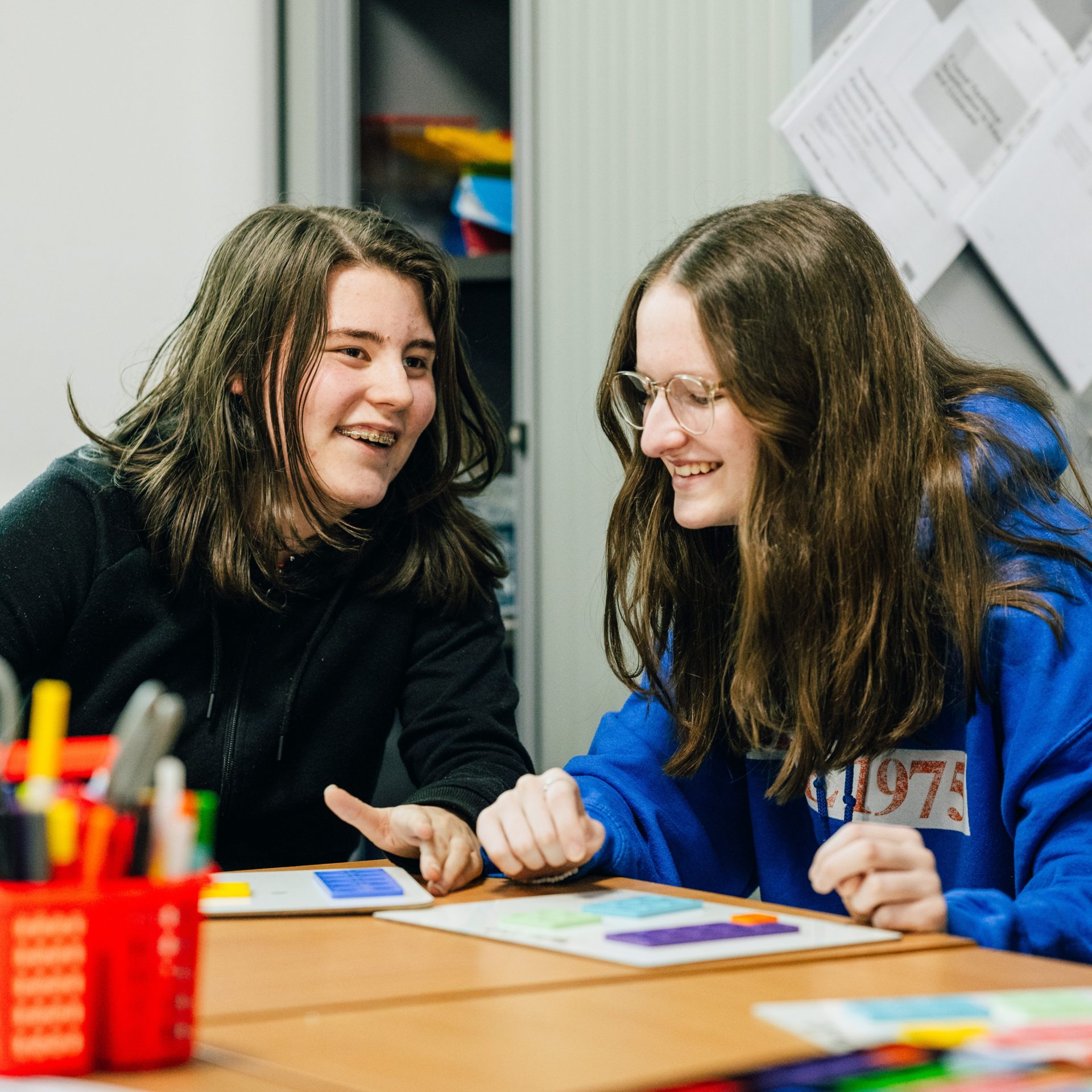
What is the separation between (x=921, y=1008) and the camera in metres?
0.63

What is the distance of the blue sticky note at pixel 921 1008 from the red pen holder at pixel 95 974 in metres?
0.30

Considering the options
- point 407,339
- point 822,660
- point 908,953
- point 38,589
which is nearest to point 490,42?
point 407,339

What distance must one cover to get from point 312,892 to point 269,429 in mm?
634

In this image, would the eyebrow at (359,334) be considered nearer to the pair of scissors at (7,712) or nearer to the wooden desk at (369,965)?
the wooden desk at (369,965)

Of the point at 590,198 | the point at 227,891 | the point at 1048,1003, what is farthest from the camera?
the point at 590,198

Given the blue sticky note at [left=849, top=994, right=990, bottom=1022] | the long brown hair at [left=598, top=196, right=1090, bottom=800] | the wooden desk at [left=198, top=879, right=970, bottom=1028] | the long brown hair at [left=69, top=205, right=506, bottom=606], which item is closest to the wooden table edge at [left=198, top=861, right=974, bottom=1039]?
the wooden desk at [left=198, top=879, right=970, bottom=1028]

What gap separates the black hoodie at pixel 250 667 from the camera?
139cm

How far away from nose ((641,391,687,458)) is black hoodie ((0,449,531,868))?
1.18 feet

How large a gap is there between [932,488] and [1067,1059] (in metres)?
0.63

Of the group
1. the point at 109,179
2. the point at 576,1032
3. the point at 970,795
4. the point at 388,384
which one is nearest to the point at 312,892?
the point at 576,1032

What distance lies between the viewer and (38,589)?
4.50 ft

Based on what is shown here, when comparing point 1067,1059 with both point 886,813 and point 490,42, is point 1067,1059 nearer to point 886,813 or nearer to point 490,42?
point 886,813

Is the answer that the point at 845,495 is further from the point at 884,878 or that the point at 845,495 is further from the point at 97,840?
the point at 97,840

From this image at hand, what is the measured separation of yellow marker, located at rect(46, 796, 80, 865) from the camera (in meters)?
0.54
